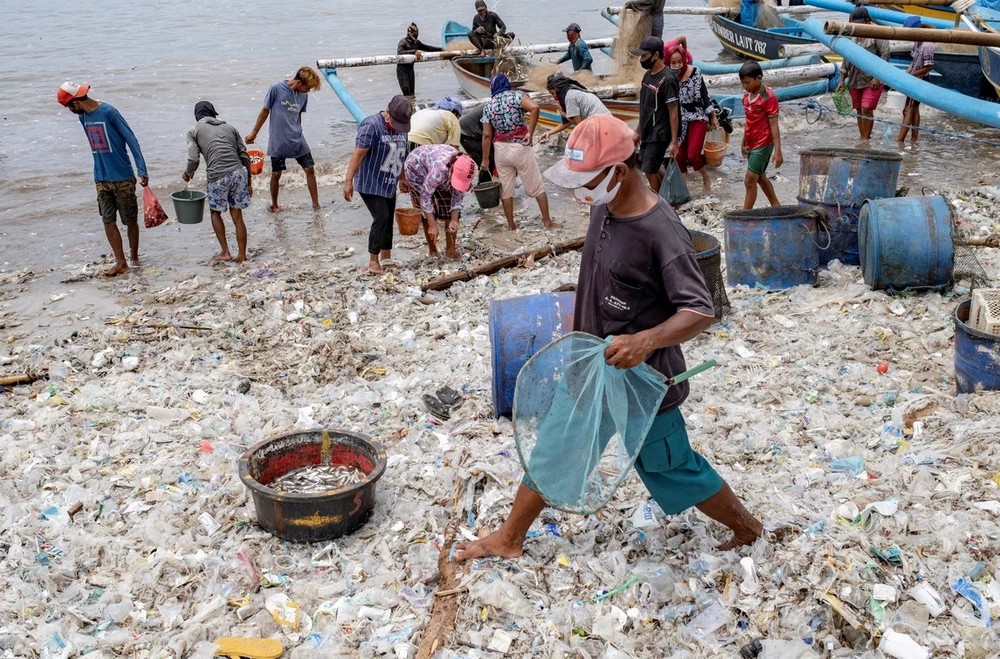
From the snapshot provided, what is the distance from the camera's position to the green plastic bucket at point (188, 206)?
8.81 metres

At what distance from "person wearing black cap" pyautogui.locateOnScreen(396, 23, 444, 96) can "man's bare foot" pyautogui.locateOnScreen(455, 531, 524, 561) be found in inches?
596

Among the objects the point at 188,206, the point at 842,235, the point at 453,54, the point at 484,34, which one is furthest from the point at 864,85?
the point at 188,206

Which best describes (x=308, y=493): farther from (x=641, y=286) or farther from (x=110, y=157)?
(x=110, y=157)

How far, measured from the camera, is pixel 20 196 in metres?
13.1

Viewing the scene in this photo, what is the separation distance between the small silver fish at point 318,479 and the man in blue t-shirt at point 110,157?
4896 millimetres

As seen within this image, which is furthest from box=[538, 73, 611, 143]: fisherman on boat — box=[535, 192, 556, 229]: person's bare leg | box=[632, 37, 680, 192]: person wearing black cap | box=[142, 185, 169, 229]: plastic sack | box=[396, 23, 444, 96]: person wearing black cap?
box=[396, 23, 444, 96]: person wearing black cap

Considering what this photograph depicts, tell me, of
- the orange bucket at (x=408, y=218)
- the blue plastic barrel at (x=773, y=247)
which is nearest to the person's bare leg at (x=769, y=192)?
the blue plastic barrel at (x=773, y=247)

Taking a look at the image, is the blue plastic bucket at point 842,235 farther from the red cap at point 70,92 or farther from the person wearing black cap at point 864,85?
the red cap at point 70,92

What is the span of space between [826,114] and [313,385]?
11.7 m

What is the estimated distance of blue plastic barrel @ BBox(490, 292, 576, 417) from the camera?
17.0 ft

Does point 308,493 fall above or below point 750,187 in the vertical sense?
below

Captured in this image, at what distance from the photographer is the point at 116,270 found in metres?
9.04

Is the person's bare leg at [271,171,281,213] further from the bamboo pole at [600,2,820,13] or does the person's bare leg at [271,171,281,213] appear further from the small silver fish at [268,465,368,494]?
the bamboo pole at [600,2,820,13]

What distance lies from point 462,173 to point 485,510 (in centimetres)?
445
